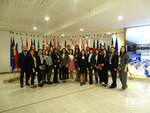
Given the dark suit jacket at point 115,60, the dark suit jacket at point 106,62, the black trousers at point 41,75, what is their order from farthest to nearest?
the black trousers at point 41,75, the dark suit jacket at point 106,62, the dark suit jacket at point 115,60

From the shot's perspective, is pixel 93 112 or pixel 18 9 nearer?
pixel 93 112

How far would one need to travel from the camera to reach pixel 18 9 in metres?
3.65

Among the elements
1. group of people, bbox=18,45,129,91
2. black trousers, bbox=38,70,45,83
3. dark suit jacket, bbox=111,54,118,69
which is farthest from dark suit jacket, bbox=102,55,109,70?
black trousers, bbox=38,70,45,83

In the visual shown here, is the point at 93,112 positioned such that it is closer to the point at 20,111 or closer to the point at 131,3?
the point at 20,111

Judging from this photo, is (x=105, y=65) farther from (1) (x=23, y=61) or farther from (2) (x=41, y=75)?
(1) (x=23, y=61)

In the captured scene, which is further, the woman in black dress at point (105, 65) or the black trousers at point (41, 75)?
the black trousers at point (41, 75)

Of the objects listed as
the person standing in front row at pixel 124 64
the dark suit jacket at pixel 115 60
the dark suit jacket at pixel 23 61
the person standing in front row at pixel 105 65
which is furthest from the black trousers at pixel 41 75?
the person standing in front row at pixel 124 64

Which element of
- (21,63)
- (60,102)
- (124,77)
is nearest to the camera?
(60,102)

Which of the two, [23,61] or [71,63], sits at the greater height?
[23,61]

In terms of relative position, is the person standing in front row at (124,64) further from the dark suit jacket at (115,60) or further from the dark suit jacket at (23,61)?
the dark suit jacket at (23,61)

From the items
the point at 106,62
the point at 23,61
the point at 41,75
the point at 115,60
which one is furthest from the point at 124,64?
the point at 23,61

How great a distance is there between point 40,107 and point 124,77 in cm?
281

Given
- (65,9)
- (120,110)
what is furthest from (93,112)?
(65,9)

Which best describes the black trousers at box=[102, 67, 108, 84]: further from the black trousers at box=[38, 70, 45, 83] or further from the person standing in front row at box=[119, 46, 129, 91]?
the black trousers at box=[38, 70, 45, 83]
